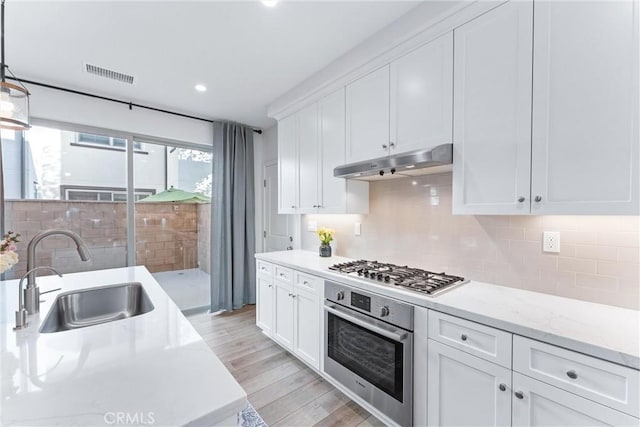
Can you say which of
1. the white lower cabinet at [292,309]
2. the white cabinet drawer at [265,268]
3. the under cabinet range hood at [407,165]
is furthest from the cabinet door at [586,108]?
the white cabinet drawer at [265,268]

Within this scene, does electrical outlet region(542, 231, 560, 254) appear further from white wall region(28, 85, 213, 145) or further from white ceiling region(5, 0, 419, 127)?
white wall region(28, 85, 213, 145)

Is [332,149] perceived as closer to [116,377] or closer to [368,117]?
[368,117]

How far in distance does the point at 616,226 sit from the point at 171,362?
210 centimetres

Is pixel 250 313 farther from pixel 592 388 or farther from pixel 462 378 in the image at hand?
pixel 592 388

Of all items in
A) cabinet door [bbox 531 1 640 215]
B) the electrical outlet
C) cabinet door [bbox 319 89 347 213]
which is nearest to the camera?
cabinet door [bbox 531 1 640 215]

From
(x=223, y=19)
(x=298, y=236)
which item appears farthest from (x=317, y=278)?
(x=223, y=19)

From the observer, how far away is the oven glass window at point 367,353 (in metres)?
1.68

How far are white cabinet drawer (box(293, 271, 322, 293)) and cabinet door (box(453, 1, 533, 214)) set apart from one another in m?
1.20

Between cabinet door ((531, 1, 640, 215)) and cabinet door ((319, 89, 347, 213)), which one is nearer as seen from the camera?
cabinet door ((531, 1, 640, 215))

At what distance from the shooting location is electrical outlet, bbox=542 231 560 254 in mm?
1557

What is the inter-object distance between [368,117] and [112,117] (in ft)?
9.65

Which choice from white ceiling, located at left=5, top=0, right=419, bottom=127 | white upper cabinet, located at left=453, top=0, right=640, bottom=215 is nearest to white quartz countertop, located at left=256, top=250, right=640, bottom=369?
white upper cabinet, located at left=453, top=0, right=640, bottom=215

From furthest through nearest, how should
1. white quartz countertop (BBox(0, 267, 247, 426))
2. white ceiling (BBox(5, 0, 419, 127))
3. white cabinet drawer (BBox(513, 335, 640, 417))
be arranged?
white ceiling (BBox(5, 0, 419, 127)), white cabinet drawer (BBox(513, 335, 640, 417)), white quartz countertop (BBox(0, 267, 247, 426))

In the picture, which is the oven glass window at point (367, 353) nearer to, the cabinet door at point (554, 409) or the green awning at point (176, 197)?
the cabinet door at point (554, 409)
